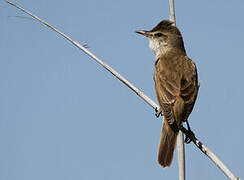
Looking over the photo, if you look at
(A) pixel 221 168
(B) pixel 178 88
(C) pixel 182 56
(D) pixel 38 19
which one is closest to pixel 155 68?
(C) pixel 182 56

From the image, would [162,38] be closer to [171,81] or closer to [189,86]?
[171,81]

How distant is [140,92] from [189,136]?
0.77 metres

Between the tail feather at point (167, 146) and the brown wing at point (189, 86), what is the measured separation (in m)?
0.25

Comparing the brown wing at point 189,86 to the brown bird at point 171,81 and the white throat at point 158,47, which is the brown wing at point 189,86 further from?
the white throat at point 158,47

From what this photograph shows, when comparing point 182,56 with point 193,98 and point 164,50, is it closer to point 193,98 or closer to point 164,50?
point 164,50

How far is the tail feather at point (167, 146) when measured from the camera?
4602 mm

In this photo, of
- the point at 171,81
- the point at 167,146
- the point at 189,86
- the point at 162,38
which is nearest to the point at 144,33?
the point at 162,38

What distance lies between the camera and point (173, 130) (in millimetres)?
4711

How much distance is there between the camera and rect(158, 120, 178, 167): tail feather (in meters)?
4.60

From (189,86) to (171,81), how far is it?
276 mm

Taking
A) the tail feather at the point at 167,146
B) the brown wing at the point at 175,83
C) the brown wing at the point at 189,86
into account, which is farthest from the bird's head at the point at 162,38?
the tail feather at the point at 167,146

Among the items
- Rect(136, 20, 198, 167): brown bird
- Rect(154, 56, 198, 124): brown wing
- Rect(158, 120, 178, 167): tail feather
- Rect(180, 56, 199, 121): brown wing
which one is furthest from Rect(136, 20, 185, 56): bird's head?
Rect(158, 120, 178, 167): tail feather

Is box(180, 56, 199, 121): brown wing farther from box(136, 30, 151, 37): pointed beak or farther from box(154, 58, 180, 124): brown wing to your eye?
box(136, 30, 151, 37): pointed beak

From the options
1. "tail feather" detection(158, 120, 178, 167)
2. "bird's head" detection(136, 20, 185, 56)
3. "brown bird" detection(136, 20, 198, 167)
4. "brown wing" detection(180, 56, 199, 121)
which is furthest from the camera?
"bird's head" detection(136, 20, 185, 56)
